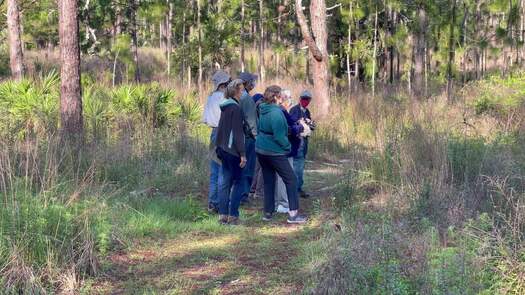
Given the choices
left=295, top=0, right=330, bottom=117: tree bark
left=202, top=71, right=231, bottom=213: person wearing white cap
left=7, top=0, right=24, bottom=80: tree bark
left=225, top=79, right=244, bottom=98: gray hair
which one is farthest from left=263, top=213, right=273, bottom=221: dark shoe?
left=7, top=0, right=24, bottom=80: tree bark

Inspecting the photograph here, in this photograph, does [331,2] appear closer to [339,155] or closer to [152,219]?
[339,155]

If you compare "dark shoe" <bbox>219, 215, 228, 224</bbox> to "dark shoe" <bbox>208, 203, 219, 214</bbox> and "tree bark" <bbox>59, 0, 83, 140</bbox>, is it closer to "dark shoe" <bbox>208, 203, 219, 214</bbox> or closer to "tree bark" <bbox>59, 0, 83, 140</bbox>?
"dark shoe" <bbox>208, 203, 219, 214</bbox>

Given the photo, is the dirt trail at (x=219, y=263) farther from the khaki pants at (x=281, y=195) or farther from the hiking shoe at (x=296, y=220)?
the khaki pants at (x=281, y=195)

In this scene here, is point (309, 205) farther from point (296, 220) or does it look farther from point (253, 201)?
point (296, 220)

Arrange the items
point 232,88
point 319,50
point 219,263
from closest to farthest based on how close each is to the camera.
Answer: point 219,263, point 232,88, point 319,50

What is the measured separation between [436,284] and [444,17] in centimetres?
2071

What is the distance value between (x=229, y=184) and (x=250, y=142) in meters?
1.19

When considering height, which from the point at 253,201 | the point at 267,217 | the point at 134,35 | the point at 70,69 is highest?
the point at 134,35

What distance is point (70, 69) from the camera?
36.8 ft

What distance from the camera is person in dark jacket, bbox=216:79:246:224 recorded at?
8.01 m

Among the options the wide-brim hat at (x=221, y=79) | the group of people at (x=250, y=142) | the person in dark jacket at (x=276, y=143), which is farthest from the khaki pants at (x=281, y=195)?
the wide-brim hat at (x=221, y=79)

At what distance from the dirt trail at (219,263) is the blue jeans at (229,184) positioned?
26cm

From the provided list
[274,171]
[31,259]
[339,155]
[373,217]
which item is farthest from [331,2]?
[31,259]

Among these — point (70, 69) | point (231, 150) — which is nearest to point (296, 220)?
point (231, 150)
